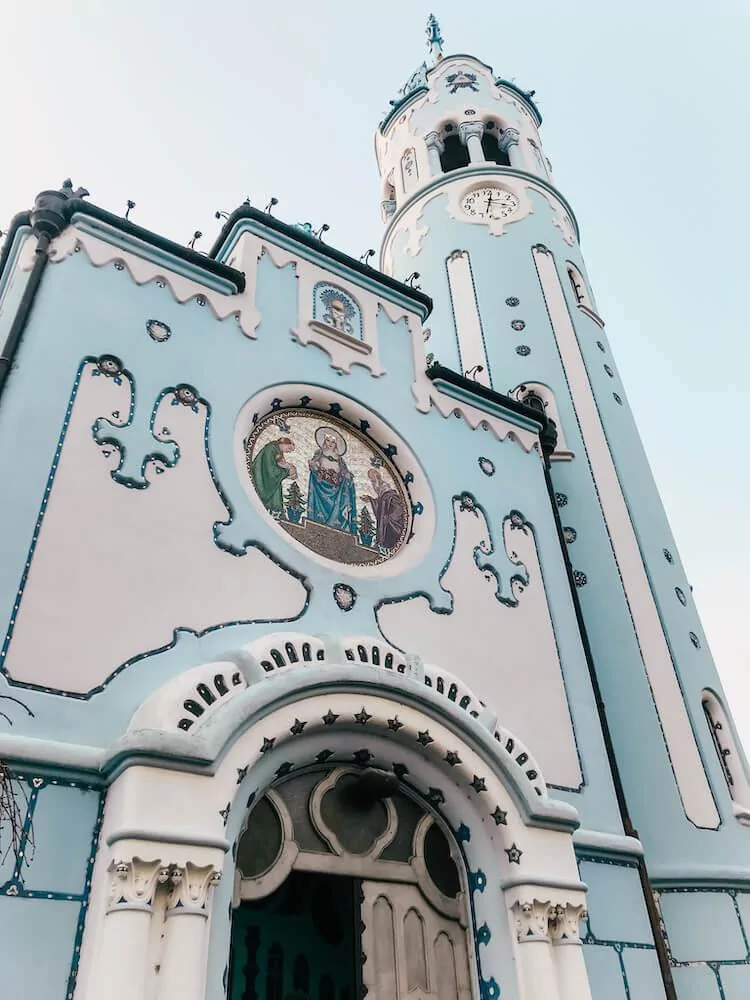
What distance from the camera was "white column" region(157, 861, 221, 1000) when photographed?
4.04 metres

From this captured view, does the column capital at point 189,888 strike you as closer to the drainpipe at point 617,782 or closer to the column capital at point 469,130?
the drainpipe at point 617,782

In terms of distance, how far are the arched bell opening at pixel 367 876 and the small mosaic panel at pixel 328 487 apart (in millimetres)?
1917

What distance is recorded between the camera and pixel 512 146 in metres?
15.6

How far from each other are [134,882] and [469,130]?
15195 millimetres

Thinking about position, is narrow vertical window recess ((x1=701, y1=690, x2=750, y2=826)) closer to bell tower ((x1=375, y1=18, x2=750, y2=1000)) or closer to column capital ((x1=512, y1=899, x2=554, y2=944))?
bell tower ((x1=375, y1=18, x2=750, y2=1000))

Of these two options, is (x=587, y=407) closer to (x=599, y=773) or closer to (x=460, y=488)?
(x=460, y=488)

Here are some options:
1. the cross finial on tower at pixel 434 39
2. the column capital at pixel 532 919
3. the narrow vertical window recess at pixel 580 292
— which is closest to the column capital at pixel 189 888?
the column capital at pixel 532 919

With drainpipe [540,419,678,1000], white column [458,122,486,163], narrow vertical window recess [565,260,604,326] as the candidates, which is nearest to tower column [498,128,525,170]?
white column [458,122,486,163]

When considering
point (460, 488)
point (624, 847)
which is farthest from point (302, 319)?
point (624, 847)

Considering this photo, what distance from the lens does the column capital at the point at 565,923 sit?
552 centimetres

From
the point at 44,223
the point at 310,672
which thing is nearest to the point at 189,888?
the point at 310,672

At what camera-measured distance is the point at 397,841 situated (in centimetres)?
588

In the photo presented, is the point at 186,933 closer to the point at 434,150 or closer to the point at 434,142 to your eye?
the point at 434,150

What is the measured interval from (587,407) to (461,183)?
5.62 m
